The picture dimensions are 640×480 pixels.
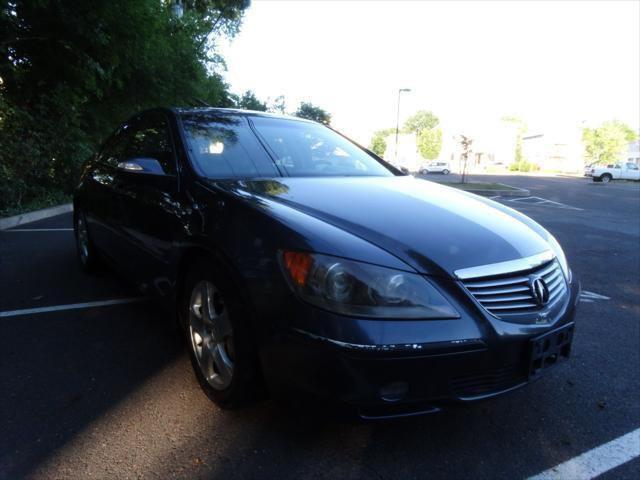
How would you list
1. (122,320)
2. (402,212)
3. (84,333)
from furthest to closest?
(122,320) < (84,333) < (402,212)

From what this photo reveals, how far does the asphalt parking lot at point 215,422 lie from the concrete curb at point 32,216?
189 inches

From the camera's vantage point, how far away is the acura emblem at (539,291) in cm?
214

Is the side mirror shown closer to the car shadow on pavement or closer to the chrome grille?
the car shadow on pavement

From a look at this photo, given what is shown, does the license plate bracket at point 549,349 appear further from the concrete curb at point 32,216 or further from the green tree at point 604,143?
the green tree at point 604,143

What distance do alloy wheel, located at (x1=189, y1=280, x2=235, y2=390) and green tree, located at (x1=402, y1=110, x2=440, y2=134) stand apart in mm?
127110

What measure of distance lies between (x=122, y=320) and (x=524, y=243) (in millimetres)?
2848

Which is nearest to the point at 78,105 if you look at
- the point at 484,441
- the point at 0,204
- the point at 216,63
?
the point at 0,204

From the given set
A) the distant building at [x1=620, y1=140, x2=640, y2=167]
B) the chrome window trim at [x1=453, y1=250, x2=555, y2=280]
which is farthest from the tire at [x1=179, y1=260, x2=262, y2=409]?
the distant building at [x1=620, y1=140, x2=640, y2=167]

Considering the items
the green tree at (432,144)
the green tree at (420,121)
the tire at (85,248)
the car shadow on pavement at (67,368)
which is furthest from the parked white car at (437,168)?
the green tree at (420,121)

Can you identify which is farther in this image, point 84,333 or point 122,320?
point 122,320

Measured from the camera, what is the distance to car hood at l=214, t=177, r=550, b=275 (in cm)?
206

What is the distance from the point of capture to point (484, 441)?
7.55 feet

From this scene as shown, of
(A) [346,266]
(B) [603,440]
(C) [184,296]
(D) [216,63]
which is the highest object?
(D) [216,63]

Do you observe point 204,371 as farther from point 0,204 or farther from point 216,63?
point 216,63
